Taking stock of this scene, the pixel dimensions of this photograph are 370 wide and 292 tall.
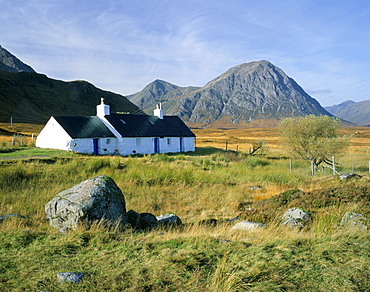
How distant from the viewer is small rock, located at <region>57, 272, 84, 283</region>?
3.99 meters

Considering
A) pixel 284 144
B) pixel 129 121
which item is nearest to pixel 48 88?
pixel 129 121

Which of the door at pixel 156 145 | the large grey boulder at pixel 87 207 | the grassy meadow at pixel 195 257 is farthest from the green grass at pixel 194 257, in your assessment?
the door at pixel 156 145

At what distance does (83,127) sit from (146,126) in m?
8.78

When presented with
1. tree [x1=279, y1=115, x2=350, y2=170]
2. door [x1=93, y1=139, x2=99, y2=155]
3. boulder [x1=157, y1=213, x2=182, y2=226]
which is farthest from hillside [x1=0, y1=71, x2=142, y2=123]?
boulder [x1=157, y1=213, x2=182, y2=226]

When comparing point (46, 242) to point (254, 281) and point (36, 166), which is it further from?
point (36, 166)

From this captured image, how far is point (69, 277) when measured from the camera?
4.04 m

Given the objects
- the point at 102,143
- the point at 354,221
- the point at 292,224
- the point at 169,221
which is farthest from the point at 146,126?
the point at 354,221

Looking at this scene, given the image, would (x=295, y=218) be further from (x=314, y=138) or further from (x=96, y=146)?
(x=96, y=146)

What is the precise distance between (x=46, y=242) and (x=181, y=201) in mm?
7653

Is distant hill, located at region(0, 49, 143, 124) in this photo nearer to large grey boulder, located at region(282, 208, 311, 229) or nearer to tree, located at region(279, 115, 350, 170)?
tree, located at region(279, 115, 350, 170)

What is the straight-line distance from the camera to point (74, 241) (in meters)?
5.54

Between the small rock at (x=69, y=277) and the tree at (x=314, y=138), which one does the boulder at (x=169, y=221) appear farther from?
the tree at (x=314, y=138)

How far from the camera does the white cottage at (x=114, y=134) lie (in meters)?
33.3

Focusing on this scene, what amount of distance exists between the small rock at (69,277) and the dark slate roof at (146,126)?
32964 mm
